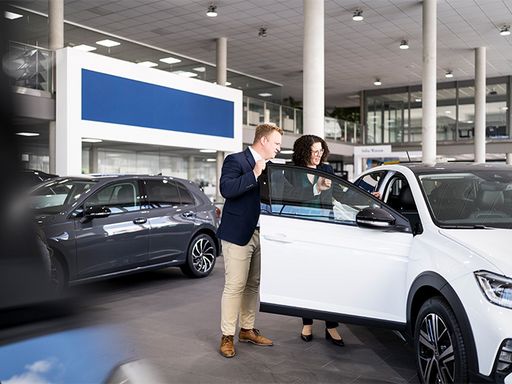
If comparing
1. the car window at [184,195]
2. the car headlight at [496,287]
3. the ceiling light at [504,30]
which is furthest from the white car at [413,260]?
the ceiling light at [504,30]

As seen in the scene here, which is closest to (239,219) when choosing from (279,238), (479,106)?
(279,238)

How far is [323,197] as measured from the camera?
4.00 meters

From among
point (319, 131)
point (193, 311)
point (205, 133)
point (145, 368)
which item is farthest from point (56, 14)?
point (145, 368)

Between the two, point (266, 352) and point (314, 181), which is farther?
point (266, 352)

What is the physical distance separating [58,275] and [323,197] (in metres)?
2.85

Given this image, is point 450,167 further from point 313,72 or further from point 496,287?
point 313,72

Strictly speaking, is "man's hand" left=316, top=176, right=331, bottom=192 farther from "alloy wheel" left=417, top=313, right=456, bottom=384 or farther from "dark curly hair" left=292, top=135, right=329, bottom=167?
"alloy wheel" left=417, top=313, right=456, bottom=384

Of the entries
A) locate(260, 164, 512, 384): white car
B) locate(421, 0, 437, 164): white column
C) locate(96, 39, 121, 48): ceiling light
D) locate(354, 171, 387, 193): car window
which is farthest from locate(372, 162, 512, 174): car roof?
locate(96, 39, 121, 48): ceiling light

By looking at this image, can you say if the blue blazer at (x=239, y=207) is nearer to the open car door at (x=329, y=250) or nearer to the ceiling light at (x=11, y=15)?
the open car door at (x=329, y=250)

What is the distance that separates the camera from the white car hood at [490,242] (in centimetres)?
287

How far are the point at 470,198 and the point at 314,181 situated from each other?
1.21 m

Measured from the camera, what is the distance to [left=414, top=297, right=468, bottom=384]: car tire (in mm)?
2953

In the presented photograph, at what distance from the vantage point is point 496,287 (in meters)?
2.79

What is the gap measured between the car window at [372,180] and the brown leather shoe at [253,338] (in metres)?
1.70
